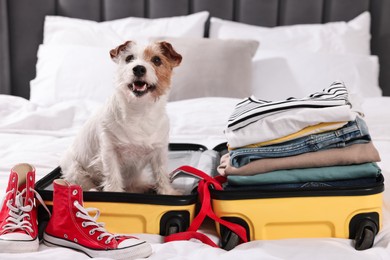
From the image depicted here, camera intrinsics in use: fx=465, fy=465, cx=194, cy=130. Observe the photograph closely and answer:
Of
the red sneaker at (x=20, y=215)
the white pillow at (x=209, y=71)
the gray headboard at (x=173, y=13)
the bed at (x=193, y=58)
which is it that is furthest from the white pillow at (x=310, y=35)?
the red sneaker at (x=20, y=215)

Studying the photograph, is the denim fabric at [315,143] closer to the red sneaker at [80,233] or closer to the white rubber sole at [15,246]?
the red sneaker at [80,233]

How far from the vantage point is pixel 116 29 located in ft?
8.95

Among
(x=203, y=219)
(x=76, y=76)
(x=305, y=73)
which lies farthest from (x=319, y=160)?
(x=76, y=76)

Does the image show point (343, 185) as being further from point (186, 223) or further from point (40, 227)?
point (40, 227)

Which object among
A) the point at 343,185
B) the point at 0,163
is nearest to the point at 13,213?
the point at 0,163

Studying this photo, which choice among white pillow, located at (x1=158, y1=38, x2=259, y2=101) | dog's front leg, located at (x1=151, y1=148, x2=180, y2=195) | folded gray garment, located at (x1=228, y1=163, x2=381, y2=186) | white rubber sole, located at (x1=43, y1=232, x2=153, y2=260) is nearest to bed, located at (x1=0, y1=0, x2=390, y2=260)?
white pillow, located at (x1=158, y1=38, x2=259, y2=101)

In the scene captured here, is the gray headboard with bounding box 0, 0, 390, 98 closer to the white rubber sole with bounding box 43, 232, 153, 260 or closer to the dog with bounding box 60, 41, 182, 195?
the dog with bounding box 60, 41, 182, 195

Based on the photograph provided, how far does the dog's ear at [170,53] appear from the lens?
4.19ft

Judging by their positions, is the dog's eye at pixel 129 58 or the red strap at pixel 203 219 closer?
the red strap at pixel 203 219

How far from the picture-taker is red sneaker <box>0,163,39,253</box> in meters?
0.96

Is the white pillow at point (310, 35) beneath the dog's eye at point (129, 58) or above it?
beneath

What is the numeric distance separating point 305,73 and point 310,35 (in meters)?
0.35

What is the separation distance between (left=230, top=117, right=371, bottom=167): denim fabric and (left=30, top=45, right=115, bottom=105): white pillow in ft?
4.49

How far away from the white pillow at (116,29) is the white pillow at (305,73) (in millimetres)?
463
